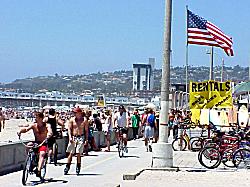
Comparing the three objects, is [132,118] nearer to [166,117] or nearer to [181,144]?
[181,144]

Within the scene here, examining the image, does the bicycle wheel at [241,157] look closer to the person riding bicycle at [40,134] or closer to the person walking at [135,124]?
the person riding bicycle at [40,134]

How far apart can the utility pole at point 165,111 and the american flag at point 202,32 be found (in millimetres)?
5650

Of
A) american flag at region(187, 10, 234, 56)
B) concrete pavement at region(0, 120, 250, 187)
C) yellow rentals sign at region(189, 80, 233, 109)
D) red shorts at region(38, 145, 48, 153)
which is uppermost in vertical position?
american flag at region(187, 10, 234, 56)

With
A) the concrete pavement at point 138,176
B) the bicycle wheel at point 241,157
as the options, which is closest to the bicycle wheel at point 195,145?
the concrete pavement at point 138,176

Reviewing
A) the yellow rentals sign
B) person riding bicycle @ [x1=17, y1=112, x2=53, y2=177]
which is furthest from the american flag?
person riding bicycle @ [x1=17, y1=112, x2=53, y2=177]

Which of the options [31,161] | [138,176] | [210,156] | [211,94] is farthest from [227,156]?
[31,161]

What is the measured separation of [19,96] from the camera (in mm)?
196875

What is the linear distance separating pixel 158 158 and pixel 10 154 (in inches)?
151

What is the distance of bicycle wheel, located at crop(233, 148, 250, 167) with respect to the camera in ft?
57.4

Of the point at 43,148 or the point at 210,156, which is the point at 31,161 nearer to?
the point at 43,148

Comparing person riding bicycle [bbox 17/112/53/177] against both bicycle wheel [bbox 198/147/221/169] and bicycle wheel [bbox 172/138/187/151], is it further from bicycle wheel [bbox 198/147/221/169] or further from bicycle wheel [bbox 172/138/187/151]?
bicycle wheel [bbox 172/138/187/151]

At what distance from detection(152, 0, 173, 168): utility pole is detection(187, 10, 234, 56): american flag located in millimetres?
5650

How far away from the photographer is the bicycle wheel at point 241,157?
1750cm

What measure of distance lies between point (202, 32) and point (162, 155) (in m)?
7.51
